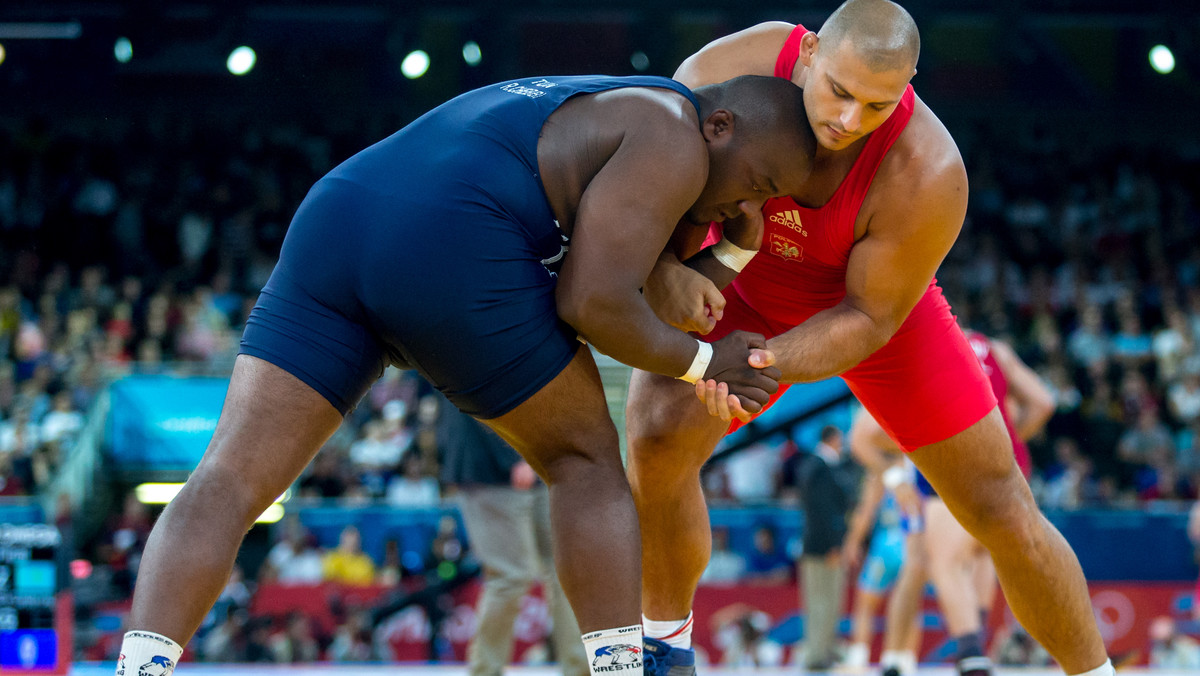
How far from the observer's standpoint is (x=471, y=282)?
232cm

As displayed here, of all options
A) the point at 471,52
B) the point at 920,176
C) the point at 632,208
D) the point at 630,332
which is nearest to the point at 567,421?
the point at 630,332

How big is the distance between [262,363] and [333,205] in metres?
0.34

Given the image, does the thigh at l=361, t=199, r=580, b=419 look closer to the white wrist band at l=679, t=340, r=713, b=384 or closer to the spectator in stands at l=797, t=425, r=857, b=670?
the white wrist band at l=679, t=340, r=713, b=384

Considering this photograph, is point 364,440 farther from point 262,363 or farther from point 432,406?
point 262,363

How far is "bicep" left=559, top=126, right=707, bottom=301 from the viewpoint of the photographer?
2305mm

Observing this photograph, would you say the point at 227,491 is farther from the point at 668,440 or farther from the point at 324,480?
the point at 324,480

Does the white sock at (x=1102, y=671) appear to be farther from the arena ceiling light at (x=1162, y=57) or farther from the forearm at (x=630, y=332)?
the arena ceiling light at (x=1162, y=57)

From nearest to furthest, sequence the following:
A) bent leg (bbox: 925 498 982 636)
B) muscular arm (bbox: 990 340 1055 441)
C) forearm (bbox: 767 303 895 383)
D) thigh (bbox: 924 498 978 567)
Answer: forearm (bbox: 767 303 895 383), bent leg (bbox: 925 498 982 636), thigh (bbox: 924 498 978 567), muscular arm (bbox: 990 340 1055 441)

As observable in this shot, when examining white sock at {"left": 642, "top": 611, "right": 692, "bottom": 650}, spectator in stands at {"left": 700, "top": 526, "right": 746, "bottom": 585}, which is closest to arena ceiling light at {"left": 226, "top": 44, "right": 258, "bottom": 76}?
spectator in stands at {"left": 700, "top": 526, "right": 746, "bottom": 585}

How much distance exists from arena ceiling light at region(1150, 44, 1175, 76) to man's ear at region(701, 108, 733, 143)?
45.6 feet

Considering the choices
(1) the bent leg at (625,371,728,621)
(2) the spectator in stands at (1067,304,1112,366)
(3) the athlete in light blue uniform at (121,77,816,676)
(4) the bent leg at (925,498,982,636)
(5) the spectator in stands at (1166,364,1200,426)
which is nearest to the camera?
(3) the athlete in light blue uniform at (121,77,816,676)

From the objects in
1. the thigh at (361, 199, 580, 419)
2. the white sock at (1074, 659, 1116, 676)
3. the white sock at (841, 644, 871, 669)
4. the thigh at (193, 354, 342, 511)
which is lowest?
the white sock at (841, 644, 871, 669)

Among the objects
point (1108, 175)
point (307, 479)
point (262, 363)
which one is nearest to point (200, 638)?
point (307, 479)

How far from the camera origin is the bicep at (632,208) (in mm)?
2305
